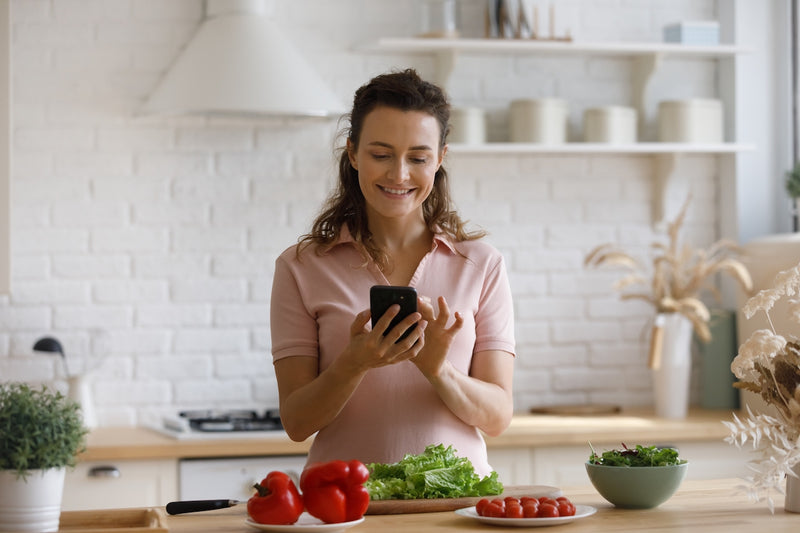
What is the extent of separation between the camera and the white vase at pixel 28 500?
5.08ft

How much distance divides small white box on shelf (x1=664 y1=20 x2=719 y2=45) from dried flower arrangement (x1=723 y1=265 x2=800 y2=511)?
2.26m

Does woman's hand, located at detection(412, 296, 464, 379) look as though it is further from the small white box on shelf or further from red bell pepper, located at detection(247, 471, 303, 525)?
the small white box on shelf

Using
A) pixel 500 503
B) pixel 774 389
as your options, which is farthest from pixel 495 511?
pixel 774 389

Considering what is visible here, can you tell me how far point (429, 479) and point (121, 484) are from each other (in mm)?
1644

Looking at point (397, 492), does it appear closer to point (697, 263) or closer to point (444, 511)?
point (444, 511)

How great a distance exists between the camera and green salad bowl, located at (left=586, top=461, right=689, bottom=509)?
186 centimetres

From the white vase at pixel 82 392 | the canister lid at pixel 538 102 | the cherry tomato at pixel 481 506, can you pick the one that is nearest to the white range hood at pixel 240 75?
the canister lid at pixel 538 102

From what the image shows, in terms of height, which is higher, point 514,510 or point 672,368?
point 672,368

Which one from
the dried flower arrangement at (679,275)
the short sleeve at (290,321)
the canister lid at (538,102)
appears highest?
the canister lid at (538,102)

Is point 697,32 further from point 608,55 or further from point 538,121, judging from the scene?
point 538,121

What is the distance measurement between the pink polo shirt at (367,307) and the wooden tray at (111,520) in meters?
0.54

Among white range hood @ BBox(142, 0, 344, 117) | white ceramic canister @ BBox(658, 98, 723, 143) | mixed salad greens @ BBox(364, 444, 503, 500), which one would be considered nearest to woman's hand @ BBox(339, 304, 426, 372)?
mixed salad greens @ BBox(364, 444, 503, 500)

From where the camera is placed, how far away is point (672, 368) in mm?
3807

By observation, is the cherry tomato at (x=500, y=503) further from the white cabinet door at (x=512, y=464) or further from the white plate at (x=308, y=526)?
the white cabinet door at (x=512, y=464)
